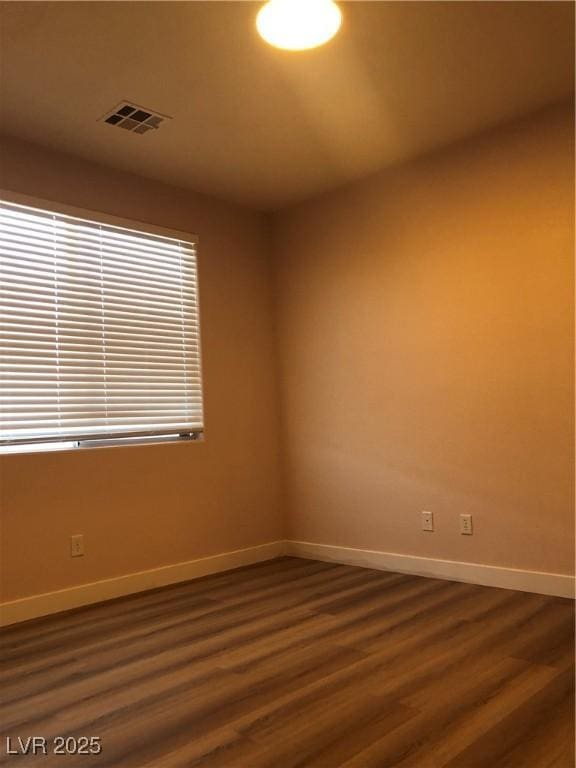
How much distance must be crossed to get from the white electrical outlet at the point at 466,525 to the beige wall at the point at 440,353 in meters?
0.04

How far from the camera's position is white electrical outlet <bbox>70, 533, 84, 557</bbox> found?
3658 millimetres

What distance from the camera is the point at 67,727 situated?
2127 mm

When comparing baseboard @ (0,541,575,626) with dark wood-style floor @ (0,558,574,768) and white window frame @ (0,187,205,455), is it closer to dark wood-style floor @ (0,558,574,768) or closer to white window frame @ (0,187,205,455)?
dark wood-style floor @ (0,558,574,768)

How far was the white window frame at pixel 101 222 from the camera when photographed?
3.54 metres

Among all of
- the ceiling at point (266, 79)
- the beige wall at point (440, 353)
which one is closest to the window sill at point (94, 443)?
the beige wall at point (440, 353)

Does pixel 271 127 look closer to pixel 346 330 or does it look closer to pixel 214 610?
pixel 346 330

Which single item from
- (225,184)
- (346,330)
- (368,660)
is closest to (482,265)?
(346,330)

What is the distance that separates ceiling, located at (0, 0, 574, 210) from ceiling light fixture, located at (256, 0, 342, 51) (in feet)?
0.25

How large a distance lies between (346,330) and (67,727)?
305 centimetres

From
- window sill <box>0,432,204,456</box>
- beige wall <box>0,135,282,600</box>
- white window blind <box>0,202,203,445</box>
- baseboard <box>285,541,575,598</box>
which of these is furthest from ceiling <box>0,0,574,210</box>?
baseboard <box>285,541,575,598</box>

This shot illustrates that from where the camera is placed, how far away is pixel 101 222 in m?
3.94

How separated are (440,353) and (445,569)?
1.34 meters

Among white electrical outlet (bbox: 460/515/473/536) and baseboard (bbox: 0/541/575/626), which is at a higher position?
white electrical outlet (bbox: 460/515/473/536)

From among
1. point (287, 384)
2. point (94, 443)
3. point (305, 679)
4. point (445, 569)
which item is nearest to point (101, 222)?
point (94, 443)
